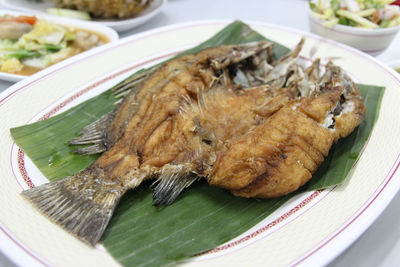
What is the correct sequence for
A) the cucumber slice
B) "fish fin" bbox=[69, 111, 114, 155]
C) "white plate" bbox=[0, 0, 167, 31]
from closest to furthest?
"fish fin" bbox=[69, 111, 114, 155] → "white plate" bbox=[0, 0, 167, 31] → the cucumber slice

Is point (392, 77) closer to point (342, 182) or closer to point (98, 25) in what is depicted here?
point (342, 182)

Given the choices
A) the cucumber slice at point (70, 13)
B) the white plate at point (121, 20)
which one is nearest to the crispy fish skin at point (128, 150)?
the white plate at point (121, 20)

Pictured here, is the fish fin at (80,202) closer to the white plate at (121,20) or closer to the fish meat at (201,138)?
the fish meat at (201,138)

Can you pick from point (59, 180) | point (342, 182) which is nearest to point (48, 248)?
point (59, 180)

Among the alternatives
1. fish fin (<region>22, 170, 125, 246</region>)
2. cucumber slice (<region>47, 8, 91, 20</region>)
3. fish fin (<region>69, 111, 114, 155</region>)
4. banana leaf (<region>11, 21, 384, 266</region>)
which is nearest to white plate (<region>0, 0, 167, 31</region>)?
cucumber slice (<region>47, 8, 91, 20</region>)

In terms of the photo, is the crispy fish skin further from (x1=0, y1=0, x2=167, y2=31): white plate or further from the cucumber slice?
the cucumber slice

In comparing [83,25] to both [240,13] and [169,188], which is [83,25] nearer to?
[240,13]
